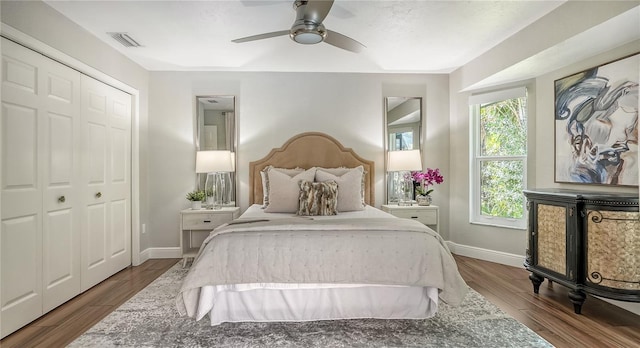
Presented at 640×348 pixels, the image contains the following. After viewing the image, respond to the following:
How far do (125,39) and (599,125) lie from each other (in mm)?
4606

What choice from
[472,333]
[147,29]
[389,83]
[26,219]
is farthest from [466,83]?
[26,219]

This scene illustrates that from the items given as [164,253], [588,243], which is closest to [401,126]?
[588,243]

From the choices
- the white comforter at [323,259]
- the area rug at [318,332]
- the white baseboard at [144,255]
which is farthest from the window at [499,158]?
the white baseboard at [144,255]

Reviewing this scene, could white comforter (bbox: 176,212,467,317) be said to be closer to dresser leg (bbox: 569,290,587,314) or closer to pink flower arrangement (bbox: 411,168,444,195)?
dresser leg (bbox: 569,290,587,314)

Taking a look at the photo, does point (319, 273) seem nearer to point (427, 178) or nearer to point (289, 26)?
point (289, 26)

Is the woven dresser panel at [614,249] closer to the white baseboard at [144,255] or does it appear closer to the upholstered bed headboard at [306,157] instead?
the upholstered bed headboard at [306,157]

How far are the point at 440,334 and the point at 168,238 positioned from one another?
354 cm

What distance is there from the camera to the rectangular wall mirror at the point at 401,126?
4495 millimetres

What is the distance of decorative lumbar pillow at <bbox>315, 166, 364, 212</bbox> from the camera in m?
3.65

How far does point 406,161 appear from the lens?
420 cm

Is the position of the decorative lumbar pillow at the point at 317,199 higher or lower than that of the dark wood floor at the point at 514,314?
higher

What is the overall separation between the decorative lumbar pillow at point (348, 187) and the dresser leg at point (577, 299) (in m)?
2.01

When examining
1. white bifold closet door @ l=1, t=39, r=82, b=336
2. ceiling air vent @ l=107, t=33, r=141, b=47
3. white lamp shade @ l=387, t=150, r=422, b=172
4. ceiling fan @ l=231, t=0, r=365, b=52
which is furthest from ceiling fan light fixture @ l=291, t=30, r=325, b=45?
white lamp shade @ l=387, t=150, r=422, b=172

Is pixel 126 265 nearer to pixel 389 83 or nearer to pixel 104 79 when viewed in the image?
pixel 104 79
